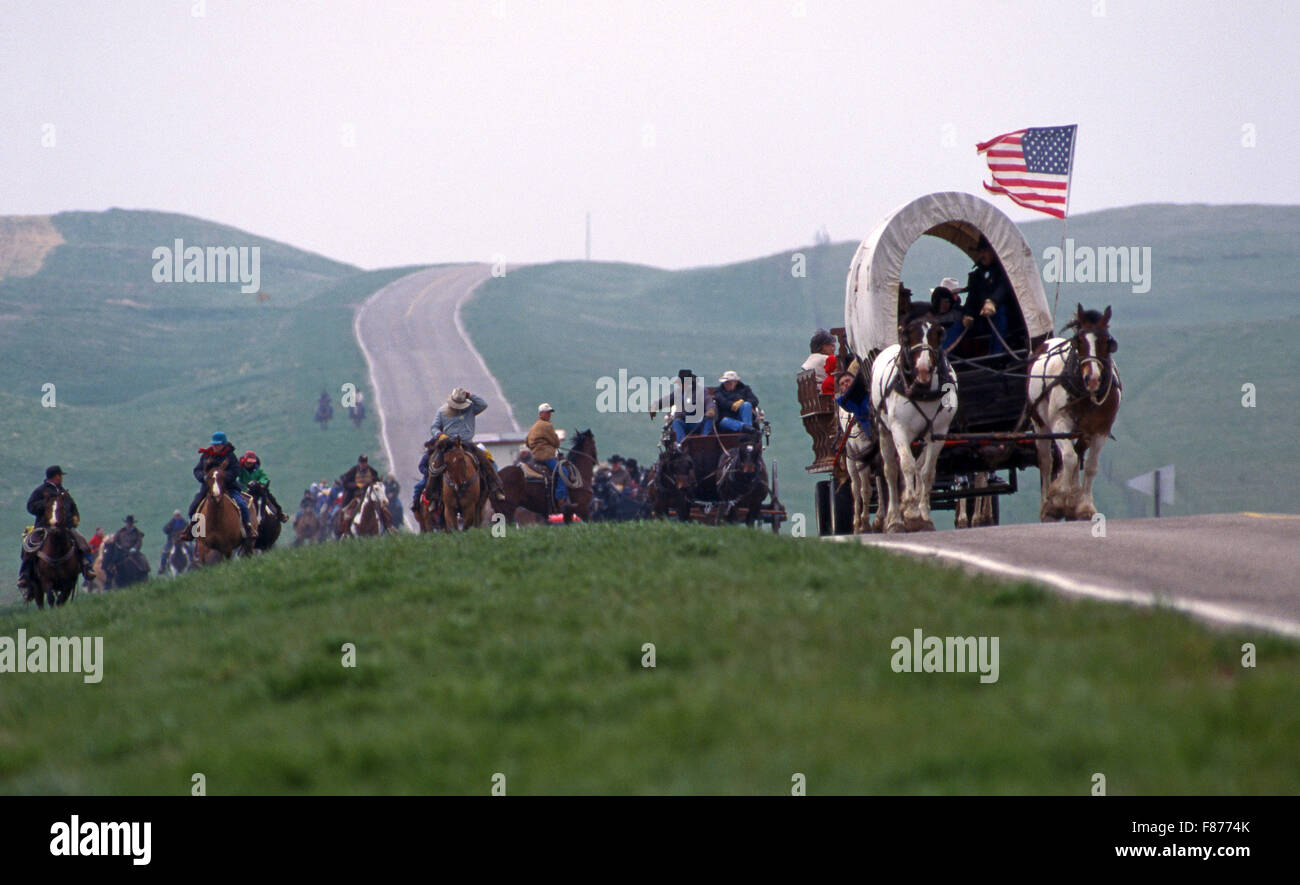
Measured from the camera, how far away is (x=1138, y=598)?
7.89m

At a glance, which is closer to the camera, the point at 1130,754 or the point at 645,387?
the point at 1130,754

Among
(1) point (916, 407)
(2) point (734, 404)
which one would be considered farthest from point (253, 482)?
(1) point (916, 407)

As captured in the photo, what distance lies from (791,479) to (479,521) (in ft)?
138

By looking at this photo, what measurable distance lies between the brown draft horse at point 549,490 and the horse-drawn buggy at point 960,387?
7418 millimetres

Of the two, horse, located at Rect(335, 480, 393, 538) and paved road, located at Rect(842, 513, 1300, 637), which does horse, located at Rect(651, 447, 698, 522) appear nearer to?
horse, located at Rect(335, 480, 393, 538)

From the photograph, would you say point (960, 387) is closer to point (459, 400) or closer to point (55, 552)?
point (459, 400)

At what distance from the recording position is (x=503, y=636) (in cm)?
794

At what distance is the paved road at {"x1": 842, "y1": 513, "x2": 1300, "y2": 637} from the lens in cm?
803

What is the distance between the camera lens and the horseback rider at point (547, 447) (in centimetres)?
2523

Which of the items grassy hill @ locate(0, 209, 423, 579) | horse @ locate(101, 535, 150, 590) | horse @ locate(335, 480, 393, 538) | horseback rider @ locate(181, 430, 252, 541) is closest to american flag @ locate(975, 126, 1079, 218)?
horseback rider @ locate(181, 430, 252, 541)

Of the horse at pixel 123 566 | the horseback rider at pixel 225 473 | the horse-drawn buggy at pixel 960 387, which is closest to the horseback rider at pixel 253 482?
the horseback rider at pixel 225 473

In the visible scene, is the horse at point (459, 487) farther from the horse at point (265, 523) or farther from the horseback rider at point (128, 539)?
the horseback rider at point (128, 539)
